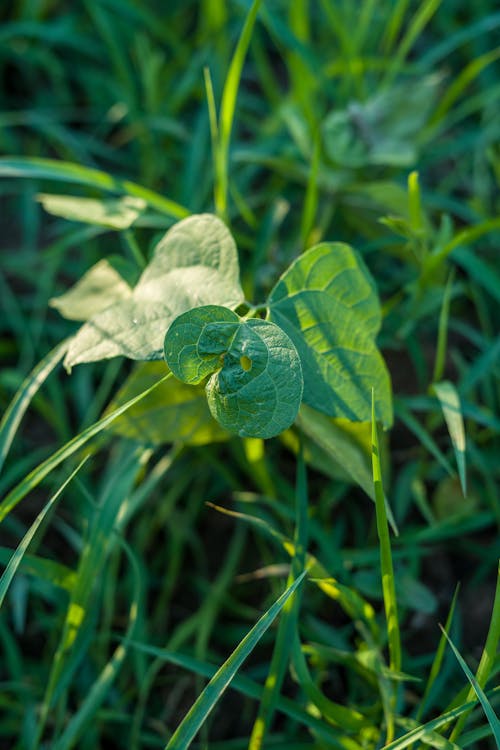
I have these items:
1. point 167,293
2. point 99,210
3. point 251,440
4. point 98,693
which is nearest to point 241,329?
point 167,293

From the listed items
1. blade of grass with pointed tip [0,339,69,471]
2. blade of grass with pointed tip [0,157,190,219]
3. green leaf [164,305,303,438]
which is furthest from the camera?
blade of grass with pointed tip [0,157,190,219]

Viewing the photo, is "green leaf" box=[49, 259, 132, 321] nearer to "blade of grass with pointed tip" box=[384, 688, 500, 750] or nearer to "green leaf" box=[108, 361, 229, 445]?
"green leaf" box=[108, 361, 229, 445]

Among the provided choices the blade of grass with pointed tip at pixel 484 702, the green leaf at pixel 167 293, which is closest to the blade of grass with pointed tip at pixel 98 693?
the green leaf at pixel 167 293

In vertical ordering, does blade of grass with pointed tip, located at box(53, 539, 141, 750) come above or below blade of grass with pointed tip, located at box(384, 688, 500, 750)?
below

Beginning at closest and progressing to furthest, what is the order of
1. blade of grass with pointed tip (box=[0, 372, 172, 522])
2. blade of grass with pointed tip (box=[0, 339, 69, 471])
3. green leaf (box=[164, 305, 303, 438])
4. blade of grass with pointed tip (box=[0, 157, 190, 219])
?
green leaf (box=[164, 305, 303, 438]), blade of grass with pointed tip (box=[0, 372, 172, 522]), blade of grass with pointed tip (box=[0, 339, 69, 471]), blade of grass with pointed tip (box=[0, 157, 190, 219])

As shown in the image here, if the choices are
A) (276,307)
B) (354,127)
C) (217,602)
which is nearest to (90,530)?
(217,602)

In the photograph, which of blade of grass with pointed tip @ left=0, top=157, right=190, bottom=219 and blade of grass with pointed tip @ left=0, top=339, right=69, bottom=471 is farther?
blade of grass with pointed tip @ left=0, top=157, right=190, bottom=219

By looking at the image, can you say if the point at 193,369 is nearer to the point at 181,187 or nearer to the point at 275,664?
the point at 275,664

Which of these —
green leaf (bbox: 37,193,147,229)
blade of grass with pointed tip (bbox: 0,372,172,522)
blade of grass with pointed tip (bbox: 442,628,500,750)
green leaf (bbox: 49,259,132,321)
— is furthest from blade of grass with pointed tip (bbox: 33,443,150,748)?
blade of grass with pointed tip (bbox: 442,628,500,750)
